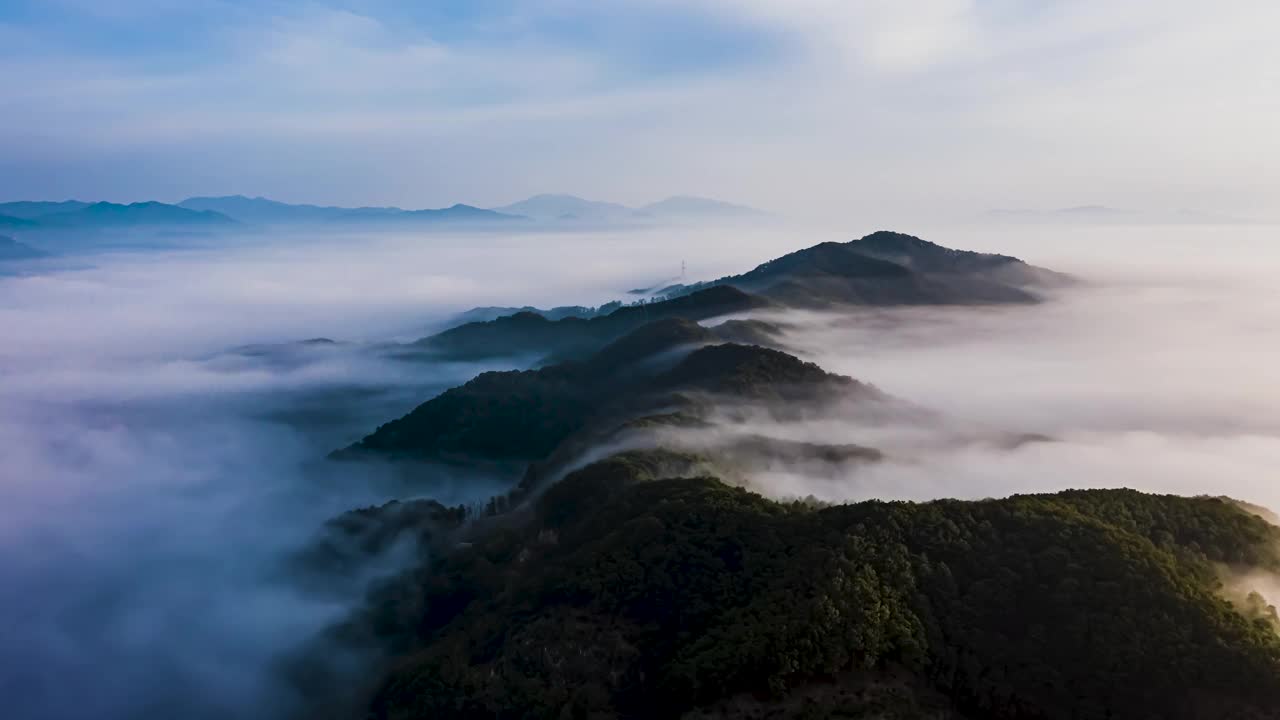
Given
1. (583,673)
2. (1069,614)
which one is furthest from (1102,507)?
(583,673)

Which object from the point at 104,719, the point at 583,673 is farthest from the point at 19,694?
the point at 583,673

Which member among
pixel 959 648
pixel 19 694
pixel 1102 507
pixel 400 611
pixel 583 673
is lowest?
pixel 19 694

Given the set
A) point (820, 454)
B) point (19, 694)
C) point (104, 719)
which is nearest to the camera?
point (104, 719)

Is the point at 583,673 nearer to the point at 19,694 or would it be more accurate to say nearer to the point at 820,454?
the point at 820,454

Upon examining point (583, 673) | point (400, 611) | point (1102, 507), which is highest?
point (1102, 507)

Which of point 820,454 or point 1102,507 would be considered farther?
point 820,454

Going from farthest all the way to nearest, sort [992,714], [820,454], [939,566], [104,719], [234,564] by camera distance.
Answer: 1. [234,564]
2. [820,454]
3. [104,719]
4. [939,566]
5. [992,714]

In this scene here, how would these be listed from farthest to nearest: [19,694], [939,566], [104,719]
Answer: [19,694] < [104,719] < [939,566]

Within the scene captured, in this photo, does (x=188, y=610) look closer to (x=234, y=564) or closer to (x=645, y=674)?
(x=234, y=564)

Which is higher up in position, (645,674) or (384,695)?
(645,674)
